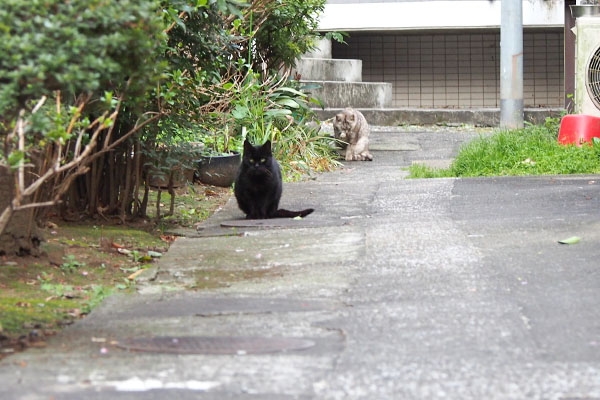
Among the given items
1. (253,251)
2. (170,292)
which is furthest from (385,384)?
(253,251)

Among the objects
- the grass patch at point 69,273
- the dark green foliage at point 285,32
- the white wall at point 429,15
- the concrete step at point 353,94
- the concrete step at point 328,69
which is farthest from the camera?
the concrete step at point 328,69

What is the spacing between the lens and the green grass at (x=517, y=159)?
9281 mm

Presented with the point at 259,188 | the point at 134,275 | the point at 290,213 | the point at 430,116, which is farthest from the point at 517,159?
the point at 430,116

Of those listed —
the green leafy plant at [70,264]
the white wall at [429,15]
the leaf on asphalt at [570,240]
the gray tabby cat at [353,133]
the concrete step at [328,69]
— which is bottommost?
the green leafy plant at [70,264]

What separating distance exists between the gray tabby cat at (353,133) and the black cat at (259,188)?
4444 millimetres

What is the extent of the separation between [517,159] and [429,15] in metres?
6.68

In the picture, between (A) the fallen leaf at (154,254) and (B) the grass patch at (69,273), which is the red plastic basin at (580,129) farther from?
(A) the fallen leaf at (154,254)

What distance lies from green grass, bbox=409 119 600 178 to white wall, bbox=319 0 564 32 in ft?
19.0

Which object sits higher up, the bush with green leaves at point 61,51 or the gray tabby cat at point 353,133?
the bush with green leaves at point 61,51

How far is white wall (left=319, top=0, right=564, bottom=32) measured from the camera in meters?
15.3

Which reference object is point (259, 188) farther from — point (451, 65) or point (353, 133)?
point (451, 65)

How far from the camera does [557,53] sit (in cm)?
1667

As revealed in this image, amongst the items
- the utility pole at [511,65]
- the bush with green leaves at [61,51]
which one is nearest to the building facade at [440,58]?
the utility pole at [511,65]

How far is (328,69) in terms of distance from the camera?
51.1 ft
